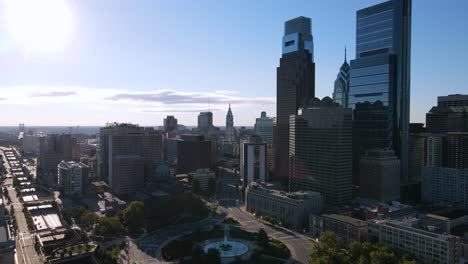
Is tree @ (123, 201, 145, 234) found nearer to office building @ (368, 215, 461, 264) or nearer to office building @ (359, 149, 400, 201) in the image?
office building @ (368, 215, 461, 264)

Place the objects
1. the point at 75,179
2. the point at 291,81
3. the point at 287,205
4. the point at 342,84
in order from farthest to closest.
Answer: the point at 342,84 < the point at 291,81 < the point at 75,179 < the point at 287,205

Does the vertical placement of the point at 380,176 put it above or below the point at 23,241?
above

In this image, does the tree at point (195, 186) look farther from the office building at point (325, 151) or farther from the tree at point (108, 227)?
the tree at point (108, 227)

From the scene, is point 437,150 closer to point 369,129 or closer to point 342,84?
point 369,129

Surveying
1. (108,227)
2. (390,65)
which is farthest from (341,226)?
(390,65)

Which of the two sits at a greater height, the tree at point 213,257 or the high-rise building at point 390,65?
the high-rise building at point 390,65

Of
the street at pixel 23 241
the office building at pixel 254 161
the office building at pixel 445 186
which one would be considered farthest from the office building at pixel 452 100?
the street at pixel 23 241

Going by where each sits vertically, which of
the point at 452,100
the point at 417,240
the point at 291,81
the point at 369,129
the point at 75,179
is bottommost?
the point at 417,240
